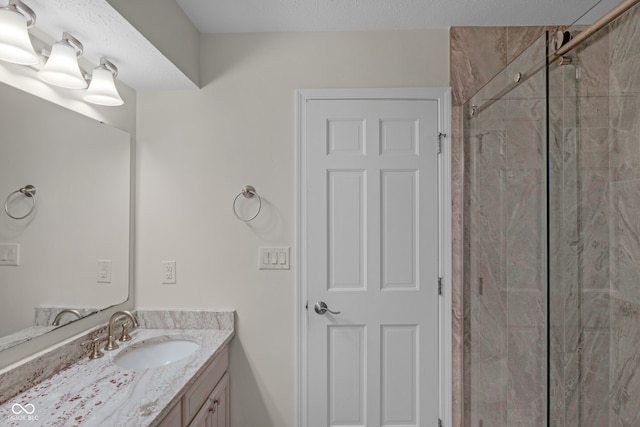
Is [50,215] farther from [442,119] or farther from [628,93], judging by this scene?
[628,93]

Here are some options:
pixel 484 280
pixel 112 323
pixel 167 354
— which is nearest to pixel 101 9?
pixel 112 323

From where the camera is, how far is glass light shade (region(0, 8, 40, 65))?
3.45 feet

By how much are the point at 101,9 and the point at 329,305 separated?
163 cm

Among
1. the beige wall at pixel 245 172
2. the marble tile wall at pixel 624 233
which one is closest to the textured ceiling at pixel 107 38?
the beige wall at pixel 245 172

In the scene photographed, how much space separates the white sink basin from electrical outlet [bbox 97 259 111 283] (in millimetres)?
354

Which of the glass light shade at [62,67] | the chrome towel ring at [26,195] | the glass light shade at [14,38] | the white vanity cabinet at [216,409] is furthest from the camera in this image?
the white vanity cabinet at [216,409]

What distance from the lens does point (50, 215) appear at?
1.35 meters

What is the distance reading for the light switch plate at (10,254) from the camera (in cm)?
115

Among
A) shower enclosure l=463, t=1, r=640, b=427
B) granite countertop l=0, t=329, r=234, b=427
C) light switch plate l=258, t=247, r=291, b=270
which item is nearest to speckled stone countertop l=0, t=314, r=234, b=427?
granite countertop l=0, t=329, r=234, b=427

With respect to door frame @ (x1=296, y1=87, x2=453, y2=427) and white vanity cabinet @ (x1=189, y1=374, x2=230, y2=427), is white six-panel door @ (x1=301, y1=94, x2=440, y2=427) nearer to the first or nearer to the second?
door frame @ (x1=296, y1=87, x2=453, y2=427)

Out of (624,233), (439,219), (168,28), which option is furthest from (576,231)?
(168,28)

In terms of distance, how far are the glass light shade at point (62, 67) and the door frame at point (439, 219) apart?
3.33 feet

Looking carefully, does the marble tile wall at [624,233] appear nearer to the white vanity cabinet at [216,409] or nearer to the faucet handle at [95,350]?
the white vanity cabinet at [216,409]

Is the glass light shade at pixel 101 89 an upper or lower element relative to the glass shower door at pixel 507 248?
upper
